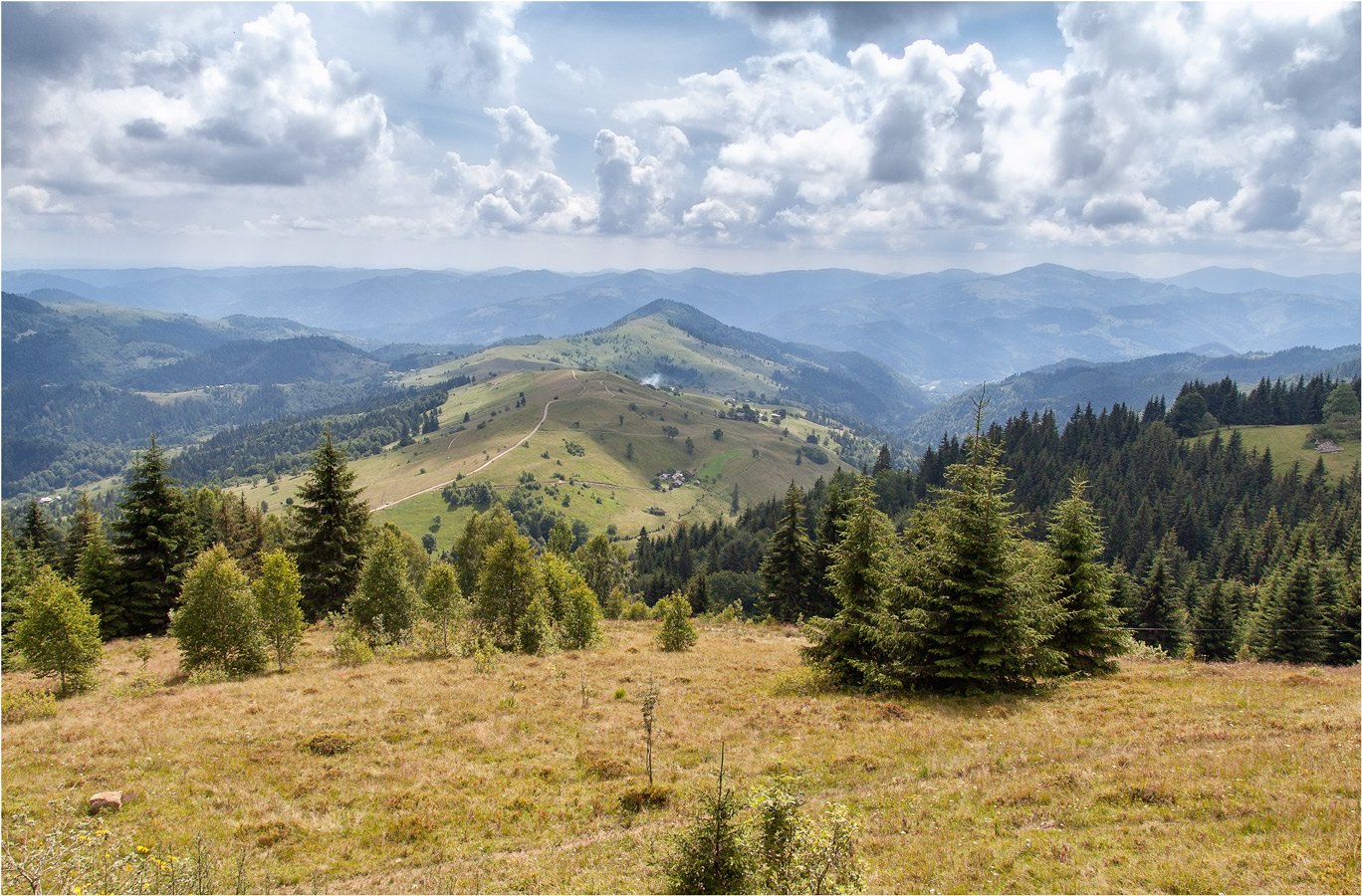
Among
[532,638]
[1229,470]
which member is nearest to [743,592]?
[532,638]

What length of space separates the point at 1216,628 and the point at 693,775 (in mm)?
76591

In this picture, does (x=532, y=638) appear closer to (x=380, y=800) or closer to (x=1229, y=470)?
(x=380, y=800)

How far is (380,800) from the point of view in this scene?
63.4 ft

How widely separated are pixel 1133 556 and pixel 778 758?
14873 centimetres

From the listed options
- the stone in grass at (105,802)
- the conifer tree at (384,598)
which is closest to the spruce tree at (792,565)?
the conifer tree at (384,598)

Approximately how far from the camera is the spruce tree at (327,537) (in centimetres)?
4700

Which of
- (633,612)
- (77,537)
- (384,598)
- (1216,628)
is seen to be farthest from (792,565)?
(77,537)

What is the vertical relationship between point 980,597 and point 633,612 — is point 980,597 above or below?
above

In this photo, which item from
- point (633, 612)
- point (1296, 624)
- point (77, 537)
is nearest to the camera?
point (1296, 624)

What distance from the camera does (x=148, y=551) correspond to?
149 feet

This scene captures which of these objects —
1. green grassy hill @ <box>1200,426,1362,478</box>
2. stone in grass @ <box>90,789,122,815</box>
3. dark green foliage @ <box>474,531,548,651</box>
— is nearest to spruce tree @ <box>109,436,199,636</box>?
dark green foliage @ <box>474,531,548,651</box>

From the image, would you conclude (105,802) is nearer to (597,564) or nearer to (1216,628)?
(597,564)

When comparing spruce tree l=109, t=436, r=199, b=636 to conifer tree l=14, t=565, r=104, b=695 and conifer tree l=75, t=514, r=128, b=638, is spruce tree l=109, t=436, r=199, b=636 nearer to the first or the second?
conifer tree l=75, t=514, r=128, b=638

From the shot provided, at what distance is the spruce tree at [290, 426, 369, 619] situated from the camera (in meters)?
47.0
